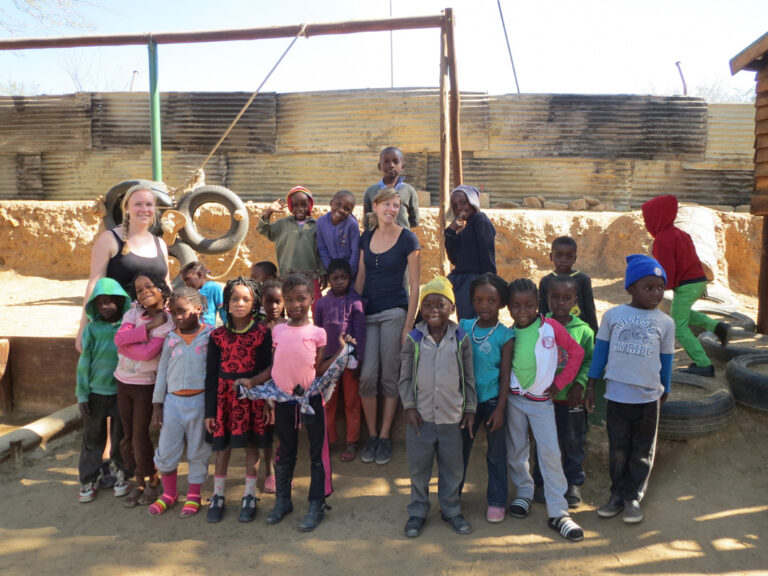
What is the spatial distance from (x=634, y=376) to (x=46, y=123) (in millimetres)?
12758

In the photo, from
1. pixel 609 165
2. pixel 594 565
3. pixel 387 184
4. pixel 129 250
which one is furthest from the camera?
pixel 609 165

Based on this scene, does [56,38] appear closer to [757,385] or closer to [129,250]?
[129,250]

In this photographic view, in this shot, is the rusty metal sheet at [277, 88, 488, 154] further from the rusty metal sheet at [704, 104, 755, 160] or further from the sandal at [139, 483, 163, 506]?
the sandal at [139, 483, 163, 506]

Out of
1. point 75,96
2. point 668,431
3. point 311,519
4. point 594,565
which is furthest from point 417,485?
point 75,96

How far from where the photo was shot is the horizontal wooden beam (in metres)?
4.96

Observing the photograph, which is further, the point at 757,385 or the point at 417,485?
the point at 757,385

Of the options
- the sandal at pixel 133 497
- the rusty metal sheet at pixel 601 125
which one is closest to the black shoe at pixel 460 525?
the sandal at pixel 133 497

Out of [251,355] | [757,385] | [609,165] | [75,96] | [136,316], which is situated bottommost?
[757,385]

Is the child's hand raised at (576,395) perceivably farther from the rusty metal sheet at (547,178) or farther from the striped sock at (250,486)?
the rusty metal sheet at (547,178)

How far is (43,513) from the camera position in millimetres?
3387

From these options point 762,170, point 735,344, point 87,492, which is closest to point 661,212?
point 735,344

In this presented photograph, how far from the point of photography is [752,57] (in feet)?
17.4

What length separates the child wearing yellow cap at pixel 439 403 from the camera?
2949 mm

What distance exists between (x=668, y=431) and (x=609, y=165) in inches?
333
